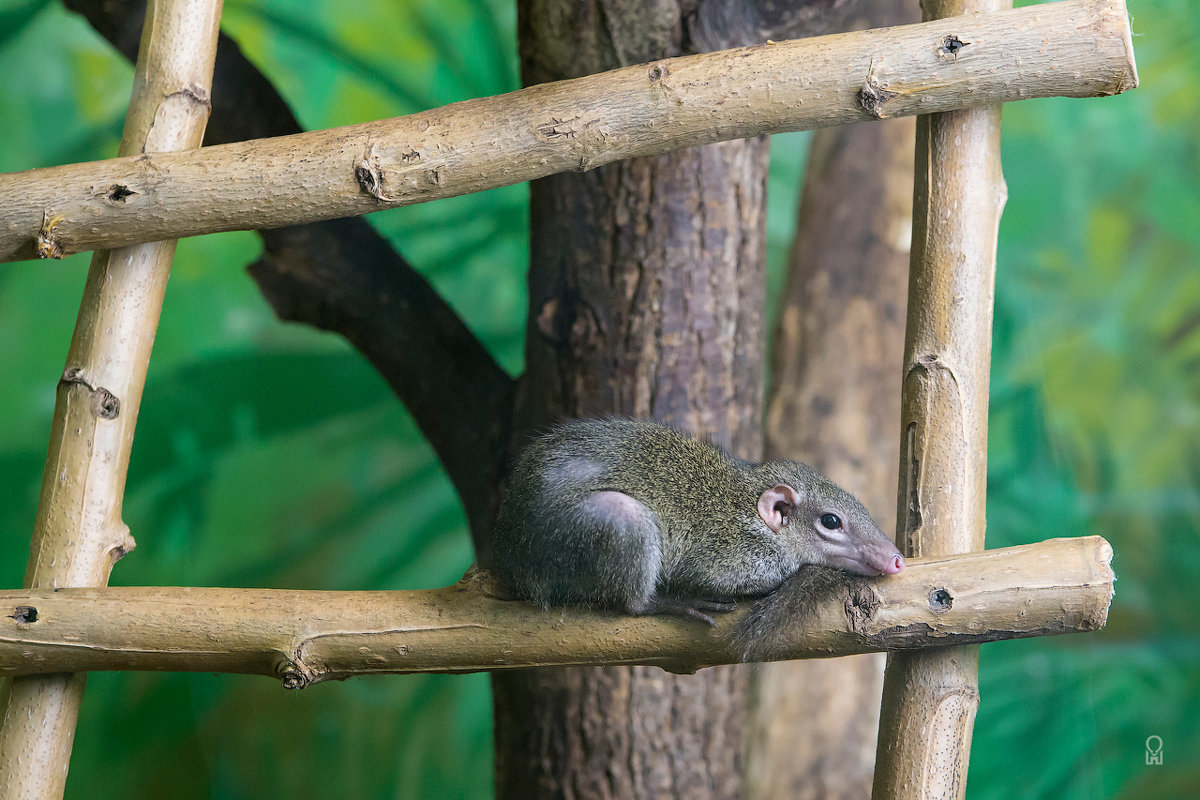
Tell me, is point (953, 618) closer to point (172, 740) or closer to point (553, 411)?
point (553, 411)

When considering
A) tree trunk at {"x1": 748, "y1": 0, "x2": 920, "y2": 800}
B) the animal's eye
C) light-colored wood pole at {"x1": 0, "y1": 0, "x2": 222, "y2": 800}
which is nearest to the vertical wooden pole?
the animal's eye

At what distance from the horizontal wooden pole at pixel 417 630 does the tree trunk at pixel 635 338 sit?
3.06 feet

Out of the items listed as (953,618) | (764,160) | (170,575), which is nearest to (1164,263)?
(764,160)

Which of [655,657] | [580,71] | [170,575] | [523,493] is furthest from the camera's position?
[170,575]

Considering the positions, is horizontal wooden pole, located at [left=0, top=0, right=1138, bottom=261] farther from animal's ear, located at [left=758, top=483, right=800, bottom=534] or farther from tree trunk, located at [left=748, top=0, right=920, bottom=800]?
tree trunk, located at [left=748, top=0, right=920, bottom=800]

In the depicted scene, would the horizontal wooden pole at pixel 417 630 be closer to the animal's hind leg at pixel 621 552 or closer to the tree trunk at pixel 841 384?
the animal's hind leg at pixel 621 552

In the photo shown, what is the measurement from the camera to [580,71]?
7.79 ft

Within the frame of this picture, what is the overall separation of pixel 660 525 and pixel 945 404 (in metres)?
0.55

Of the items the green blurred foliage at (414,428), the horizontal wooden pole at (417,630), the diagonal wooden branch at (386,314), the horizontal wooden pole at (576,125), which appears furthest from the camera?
the green blurred foliage at (414,428)

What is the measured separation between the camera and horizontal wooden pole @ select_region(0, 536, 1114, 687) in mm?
1465

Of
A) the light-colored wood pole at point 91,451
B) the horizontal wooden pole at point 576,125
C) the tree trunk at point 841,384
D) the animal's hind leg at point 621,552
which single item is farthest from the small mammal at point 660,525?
the tree trunk at point 841,384

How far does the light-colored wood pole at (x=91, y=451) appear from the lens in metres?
1.79

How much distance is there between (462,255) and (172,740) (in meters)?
2.04

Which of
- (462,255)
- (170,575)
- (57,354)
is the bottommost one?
(170,575)
